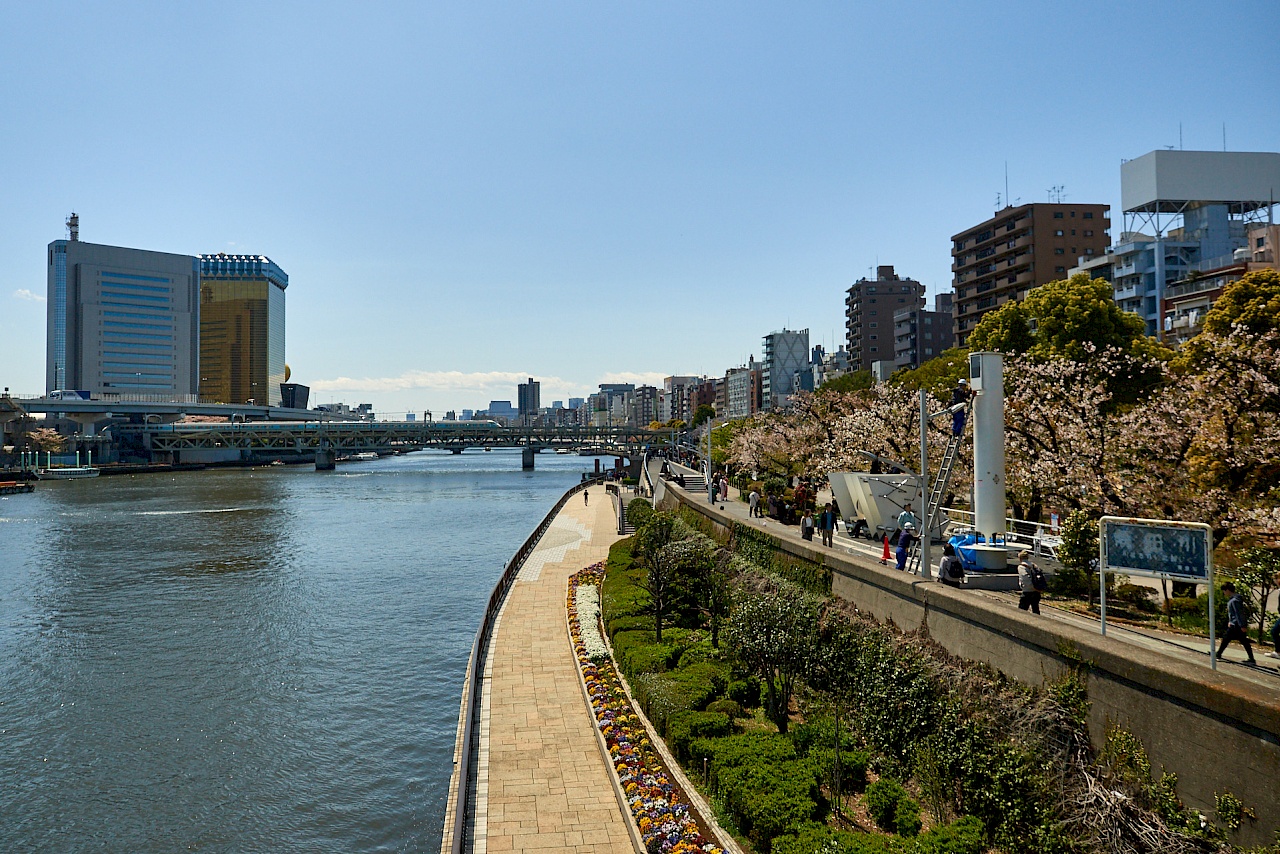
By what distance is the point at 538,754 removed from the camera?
15984 mm

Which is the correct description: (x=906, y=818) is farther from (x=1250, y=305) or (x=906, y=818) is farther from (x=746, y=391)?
(x=746, y=391)

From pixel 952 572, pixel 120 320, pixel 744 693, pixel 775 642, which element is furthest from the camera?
pixel 120 320

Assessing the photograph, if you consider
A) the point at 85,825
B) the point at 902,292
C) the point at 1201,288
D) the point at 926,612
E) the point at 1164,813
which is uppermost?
the point at 902,292

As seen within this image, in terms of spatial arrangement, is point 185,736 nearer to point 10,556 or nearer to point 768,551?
point 768,551

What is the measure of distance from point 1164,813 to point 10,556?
58348 mm

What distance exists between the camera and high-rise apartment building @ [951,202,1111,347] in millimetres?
73188

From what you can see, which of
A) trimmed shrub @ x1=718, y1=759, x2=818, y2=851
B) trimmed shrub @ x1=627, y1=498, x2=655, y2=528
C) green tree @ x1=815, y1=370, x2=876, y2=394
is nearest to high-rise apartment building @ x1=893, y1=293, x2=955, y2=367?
green tree @ x1=815, y1=370, x2=876, y2=394

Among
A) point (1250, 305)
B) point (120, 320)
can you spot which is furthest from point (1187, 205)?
point (120, 320)

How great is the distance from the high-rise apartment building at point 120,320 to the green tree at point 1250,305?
195 meters

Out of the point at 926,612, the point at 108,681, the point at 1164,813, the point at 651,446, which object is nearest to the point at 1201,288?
the point at 926,612

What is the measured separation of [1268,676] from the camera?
1121 cm

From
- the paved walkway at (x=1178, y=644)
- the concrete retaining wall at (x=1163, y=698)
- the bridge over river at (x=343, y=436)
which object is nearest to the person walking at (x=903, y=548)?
the paved walkway at (x=1178, y=644)

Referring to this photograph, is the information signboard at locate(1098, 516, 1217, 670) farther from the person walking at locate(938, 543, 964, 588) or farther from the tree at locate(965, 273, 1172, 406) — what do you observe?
the tree at locate(965, 273, 1172, 406)

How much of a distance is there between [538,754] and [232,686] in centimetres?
1309
